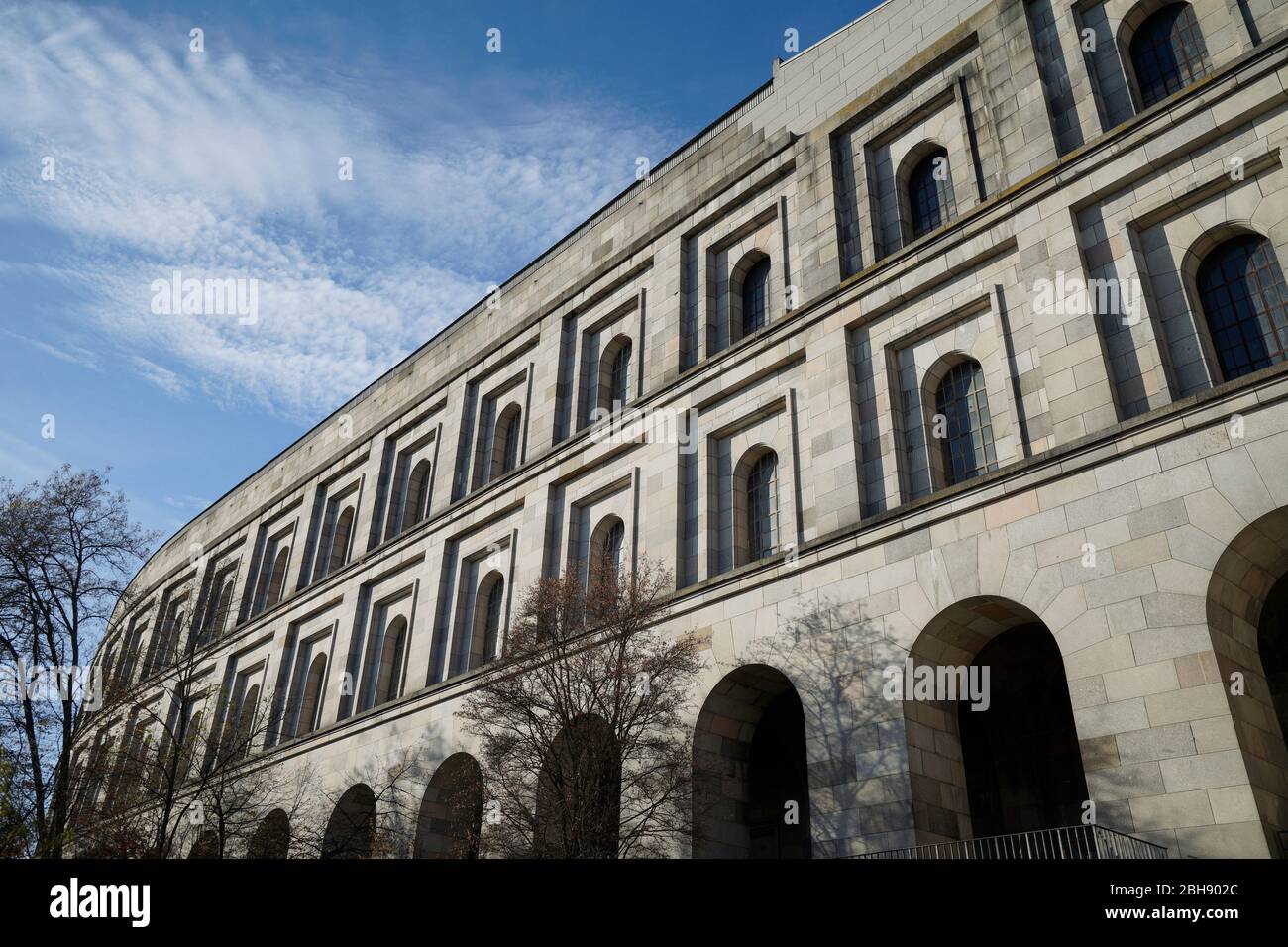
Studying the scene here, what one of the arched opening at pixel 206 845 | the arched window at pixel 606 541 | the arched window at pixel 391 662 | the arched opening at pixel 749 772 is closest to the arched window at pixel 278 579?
the arched window at pixel 391 662

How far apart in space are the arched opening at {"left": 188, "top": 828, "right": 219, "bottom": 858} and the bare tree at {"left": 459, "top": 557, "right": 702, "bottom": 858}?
1152cm

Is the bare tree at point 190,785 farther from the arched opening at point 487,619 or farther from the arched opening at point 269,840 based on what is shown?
the arched opening at point 487,619

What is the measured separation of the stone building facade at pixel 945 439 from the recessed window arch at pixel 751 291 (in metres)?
0.10

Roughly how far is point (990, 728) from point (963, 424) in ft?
22.3

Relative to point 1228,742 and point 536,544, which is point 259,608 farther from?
point 1228,742

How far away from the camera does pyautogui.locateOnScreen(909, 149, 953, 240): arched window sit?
23.0 m

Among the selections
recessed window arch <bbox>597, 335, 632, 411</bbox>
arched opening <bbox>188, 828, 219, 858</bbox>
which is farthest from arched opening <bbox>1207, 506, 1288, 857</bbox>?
arched opening <bbox>188, 828, 219, 858</bbox>

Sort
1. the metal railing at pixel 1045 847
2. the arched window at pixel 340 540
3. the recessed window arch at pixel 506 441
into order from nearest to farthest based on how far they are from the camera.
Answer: the metal railing at pixel 1045 847 → the recessed window arch at pixel 506 441 → the arched window at pixel 340 540

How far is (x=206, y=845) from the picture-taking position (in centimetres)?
2839

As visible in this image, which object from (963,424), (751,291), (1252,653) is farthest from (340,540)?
(1252,653)

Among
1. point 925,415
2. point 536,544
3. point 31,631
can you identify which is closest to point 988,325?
point 925,415

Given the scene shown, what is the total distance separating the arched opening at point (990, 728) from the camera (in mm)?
17734

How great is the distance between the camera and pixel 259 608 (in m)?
43.1

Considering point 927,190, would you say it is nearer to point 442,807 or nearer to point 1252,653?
point 1252,653
